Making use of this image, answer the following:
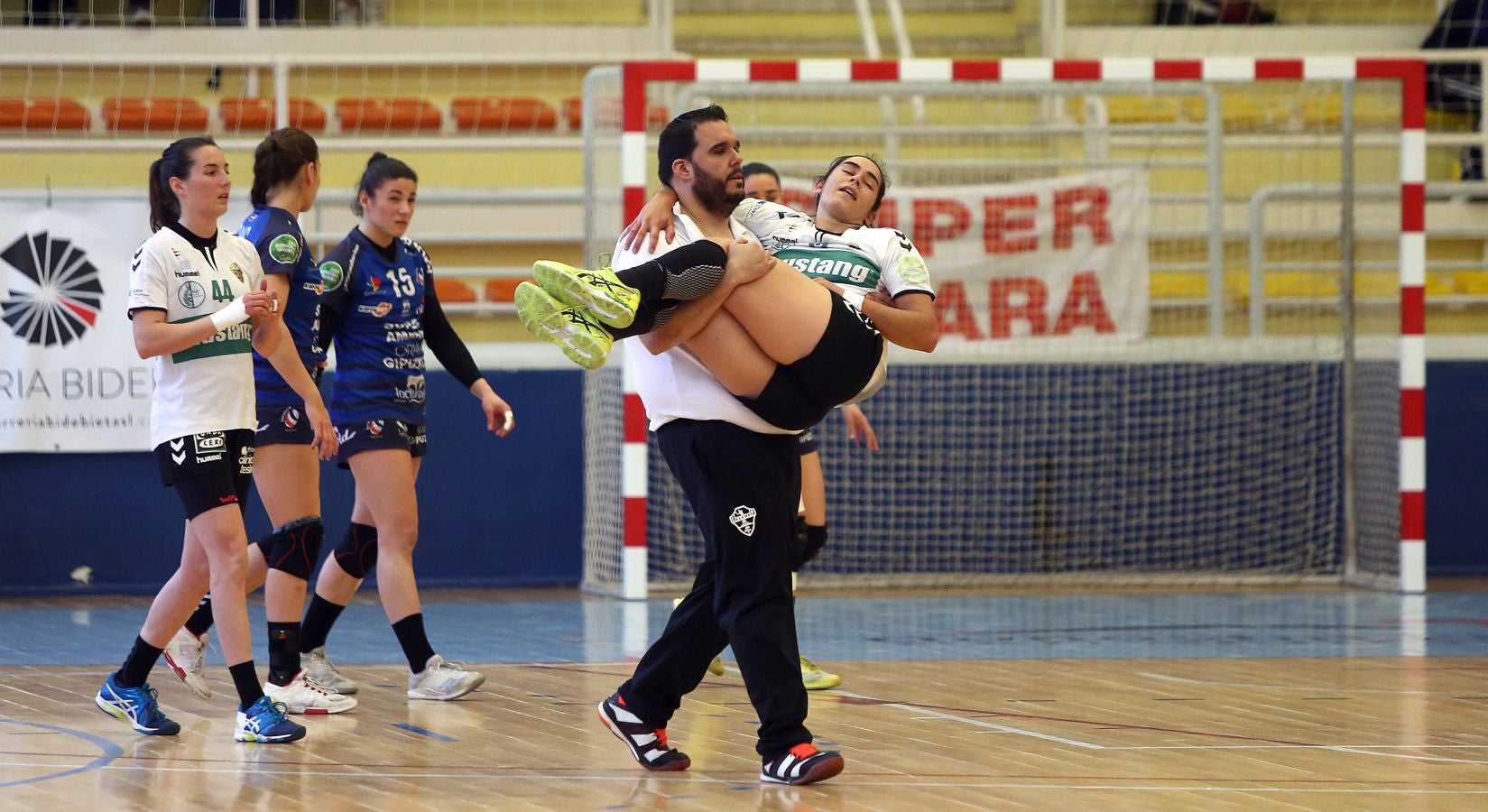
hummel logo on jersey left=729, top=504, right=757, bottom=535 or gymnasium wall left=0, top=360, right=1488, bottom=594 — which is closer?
hummel logo on jersey left=729, top=504, right=757, bottom=535

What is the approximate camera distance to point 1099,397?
10.0 metres

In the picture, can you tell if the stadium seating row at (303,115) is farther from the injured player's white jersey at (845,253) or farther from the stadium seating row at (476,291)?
the injured player's white jersey at (845,253)

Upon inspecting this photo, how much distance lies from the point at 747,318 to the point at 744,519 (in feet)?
1.77

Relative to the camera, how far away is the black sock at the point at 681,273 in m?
3.95

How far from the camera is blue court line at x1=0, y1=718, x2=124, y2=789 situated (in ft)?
14.0

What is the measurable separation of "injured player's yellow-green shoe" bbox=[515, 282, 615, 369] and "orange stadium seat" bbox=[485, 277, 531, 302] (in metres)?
7.29

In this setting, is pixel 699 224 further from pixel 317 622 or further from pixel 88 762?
pixel 317 622

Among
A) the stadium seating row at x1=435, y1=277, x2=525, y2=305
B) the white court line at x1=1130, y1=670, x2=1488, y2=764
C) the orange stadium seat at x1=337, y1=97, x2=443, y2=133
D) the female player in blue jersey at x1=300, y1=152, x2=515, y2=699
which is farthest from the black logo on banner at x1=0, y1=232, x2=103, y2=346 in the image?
the white court line at x1=1130, y1=670, x2=1488, y2=764

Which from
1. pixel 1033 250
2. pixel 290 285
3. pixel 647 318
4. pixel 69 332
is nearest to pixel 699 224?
pixel 647 318

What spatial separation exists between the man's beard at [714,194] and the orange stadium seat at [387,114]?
320 inches

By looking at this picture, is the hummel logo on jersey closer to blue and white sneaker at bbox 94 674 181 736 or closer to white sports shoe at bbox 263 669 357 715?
white sports shoe at bbox 263 669 357 715

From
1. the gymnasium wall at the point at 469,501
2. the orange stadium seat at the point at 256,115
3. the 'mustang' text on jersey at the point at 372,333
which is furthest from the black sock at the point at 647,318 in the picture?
the orange stadium seat at the point at 256,115

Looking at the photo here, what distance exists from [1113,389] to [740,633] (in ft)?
20.8

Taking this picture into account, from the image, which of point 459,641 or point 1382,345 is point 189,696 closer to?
point 459,641
